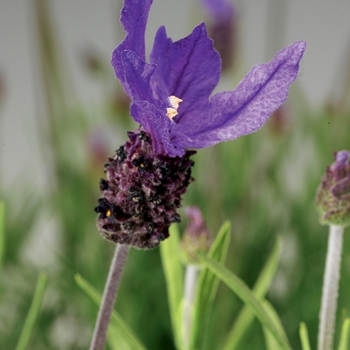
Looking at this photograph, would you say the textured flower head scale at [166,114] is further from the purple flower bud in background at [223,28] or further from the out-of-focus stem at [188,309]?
the purple flower bud in background at [223,28]

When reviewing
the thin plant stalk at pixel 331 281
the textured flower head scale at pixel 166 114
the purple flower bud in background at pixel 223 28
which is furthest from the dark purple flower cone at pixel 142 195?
the purple flower bud in background at pixel 223 28

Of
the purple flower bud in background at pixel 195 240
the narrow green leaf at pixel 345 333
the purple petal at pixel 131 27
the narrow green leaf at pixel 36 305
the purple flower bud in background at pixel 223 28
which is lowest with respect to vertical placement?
the narrow green leaf at pixel 345 333

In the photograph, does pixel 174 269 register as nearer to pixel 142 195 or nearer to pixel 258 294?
pixel 258 294

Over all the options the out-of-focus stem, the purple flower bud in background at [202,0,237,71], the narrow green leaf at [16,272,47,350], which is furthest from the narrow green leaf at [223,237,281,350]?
the purple flower bud in background at [202,0,237,71]

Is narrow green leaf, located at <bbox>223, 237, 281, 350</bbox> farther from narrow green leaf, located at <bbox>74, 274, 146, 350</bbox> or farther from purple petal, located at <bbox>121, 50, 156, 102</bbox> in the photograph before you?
purple petal, located at <bbox>121, 50, 156, 102</bbox>

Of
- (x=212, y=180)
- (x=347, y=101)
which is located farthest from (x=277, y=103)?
(x=347, y=101)

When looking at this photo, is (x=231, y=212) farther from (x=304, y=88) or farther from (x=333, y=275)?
(x=333, y=275)
